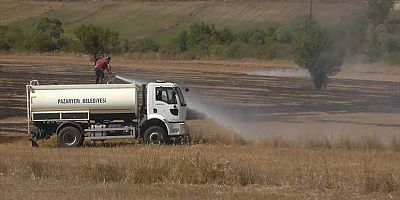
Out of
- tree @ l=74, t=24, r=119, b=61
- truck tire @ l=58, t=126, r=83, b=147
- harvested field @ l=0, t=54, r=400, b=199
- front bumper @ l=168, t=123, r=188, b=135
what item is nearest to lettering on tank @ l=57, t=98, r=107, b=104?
truck tire @ l=58, t=126, r=83, b=147

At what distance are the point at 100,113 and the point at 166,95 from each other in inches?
98.6

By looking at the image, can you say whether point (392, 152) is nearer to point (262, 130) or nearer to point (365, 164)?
point (365, 164)

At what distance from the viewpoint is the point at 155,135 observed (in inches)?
1184

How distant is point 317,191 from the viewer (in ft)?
53.6

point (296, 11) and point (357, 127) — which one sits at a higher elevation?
point (296, 11)

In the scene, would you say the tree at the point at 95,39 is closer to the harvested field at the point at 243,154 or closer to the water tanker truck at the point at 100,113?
the harvested field at the point at 243,154

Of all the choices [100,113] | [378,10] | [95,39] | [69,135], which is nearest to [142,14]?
[95,39]

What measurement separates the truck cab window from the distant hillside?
82.4 meters

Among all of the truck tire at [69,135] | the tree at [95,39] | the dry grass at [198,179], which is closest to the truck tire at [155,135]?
the truck tire at [69,135]

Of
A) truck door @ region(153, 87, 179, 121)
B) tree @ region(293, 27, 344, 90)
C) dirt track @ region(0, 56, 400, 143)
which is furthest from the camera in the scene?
tree @ region(293, 27, 344, 90)

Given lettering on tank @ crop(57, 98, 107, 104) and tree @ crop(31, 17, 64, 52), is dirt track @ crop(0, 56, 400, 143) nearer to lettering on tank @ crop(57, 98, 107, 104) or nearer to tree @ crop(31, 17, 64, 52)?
lettering on tank @ crop(57, 98, 107, 104)

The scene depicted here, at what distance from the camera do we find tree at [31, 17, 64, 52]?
12262 centimetres

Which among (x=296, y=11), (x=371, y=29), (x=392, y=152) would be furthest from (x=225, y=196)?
(x=296, y=11)

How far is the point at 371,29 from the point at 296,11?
18476 mm
